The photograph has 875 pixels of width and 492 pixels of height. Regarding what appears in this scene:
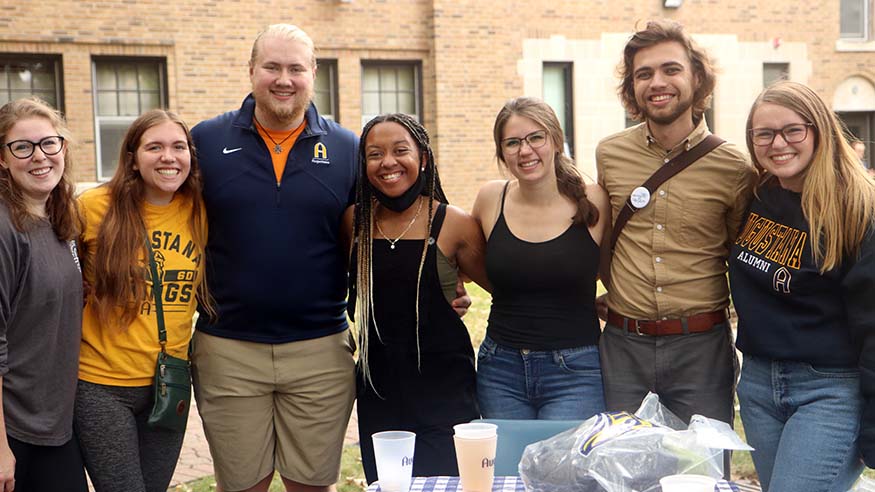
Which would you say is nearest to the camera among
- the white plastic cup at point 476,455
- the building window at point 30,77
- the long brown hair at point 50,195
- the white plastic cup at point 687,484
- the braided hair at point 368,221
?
the white plastic cup at point 687,484

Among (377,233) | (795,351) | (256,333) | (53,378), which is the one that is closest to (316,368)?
(256,333)

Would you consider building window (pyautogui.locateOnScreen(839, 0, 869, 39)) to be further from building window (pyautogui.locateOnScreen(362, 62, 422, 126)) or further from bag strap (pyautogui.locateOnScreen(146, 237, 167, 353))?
bag strap (pyautogui.locateOnScreen(146, 237, 167, 353))

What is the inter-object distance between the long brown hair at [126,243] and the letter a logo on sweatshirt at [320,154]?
0.55 meters

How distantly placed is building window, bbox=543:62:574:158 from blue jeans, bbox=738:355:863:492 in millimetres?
13598

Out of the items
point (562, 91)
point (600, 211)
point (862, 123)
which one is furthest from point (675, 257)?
point (862, 123)

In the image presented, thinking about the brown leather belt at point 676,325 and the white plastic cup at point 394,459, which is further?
the brown leather belt at point 676,325

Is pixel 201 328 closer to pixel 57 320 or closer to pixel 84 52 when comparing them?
pixel 57 320

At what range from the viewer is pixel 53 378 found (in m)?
3.27

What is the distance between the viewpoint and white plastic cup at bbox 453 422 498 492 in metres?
2.45

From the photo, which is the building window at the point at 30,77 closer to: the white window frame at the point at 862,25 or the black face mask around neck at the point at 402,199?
the black face mask around neck at the point at 402,199

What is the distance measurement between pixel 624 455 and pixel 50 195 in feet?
7.79

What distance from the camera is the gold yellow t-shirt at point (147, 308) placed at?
354cm

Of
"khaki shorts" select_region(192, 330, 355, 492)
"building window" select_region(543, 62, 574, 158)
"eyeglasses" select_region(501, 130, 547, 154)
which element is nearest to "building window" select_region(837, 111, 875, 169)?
"building window" select_region(543, 62, 574, 158)

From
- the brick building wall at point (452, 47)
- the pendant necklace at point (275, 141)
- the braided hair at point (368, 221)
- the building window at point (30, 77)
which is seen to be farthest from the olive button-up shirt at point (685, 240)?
the building window at point (30, 77)
